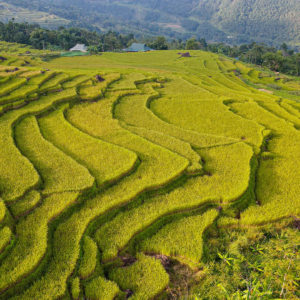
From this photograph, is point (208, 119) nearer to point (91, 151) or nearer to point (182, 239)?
point (91, 151)

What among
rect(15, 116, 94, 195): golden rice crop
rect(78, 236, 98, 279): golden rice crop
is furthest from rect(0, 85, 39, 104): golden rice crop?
rect(78, 236, 98, 279): golden rice crop

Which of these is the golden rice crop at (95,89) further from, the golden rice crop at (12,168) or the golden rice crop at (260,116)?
the golden rice crop at (260,116)

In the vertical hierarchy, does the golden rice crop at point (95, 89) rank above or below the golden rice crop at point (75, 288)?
above

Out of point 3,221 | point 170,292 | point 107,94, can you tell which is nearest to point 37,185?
point 3,221

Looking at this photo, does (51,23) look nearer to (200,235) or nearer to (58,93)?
(58,93)

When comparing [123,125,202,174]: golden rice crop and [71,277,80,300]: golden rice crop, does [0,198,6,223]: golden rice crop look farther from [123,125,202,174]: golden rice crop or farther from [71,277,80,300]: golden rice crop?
[123,125,202,174]: golden rice crop

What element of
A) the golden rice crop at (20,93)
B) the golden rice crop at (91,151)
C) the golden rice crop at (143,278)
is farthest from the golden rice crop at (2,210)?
the golden rice crop at (20,93)
